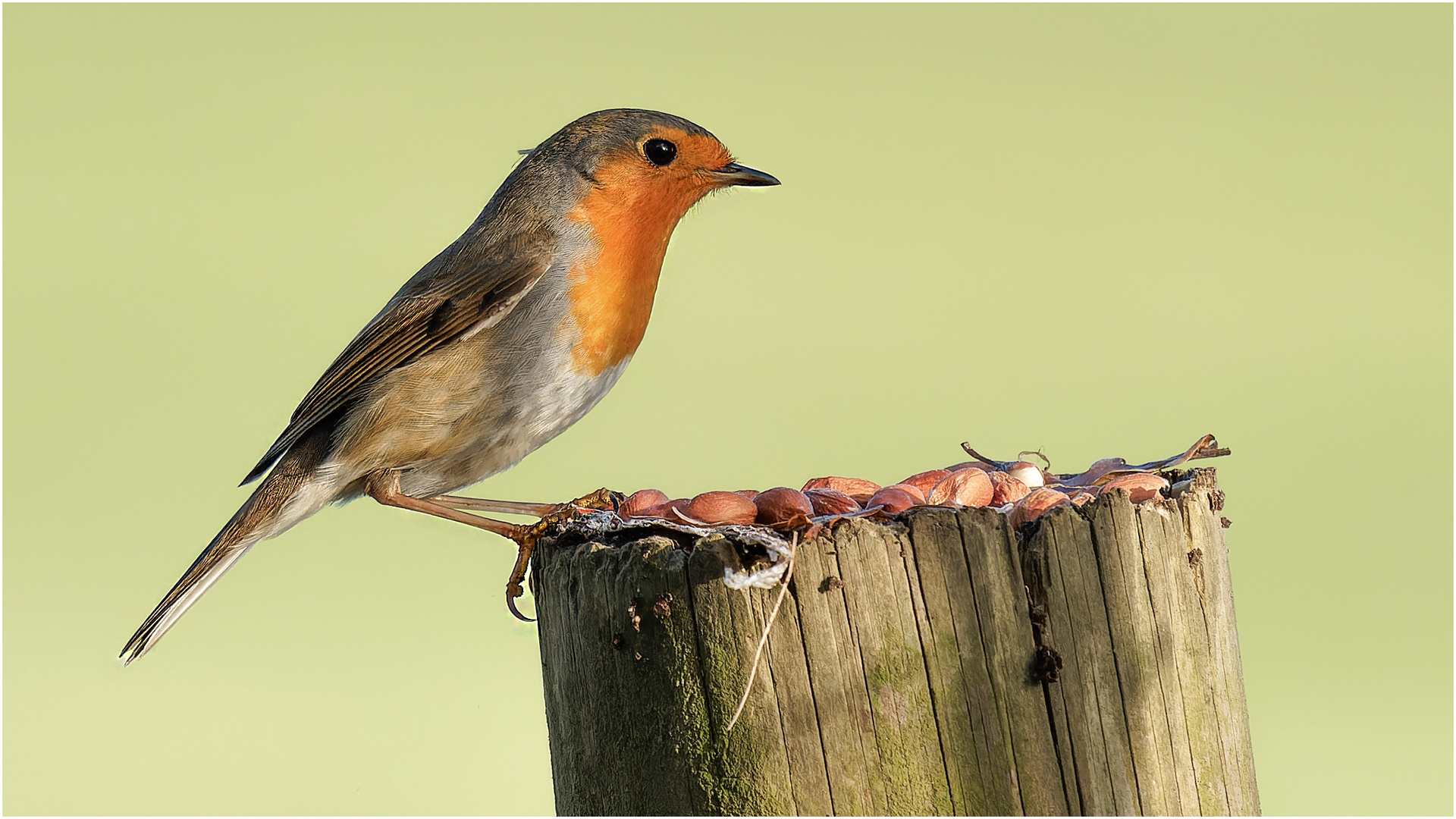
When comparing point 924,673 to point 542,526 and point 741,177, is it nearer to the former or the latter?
point 542,526

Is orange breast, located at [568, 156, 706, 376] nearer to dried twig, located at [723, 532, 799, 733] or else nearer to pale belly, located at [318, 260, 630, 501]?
pale belly, located at [318, 260, 630, 501]

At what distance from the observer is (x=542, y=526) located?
3.42 metres

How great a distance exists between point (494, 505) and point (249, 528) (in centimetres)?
93

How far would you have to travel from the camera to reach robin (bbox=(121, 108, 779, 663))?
396 cm

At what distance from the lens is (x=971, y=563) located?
7.14ft

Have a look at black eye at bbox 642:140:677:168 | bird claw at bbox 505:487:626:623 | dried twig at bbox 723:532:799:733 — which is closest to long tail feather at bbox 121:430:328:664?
bird claw at bbox 505:487:626:623

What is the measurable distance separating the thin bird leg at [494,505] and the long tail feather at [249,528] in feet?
1.56

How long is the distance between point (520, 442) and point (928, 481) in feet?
5.36

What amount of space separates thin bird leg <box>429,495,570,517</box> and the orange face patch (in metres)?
0.50

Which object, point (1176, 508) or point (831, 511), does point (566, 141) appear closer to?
point (831, 511)

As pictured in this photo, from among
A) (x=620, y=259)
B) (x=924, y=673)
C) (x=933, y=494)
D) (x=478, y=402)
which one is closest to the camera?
(x=924, y=673)

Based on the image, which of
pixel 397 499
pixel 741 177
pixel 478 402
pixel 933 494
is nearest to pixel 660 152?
pixel 741 177

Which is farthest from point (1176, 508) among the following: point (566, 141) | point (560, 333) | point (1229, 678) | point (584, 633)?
point (566, 141)

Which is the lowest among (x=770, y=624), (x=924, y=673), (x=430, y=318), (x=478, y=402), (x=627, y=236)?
(x=924, y=673)
